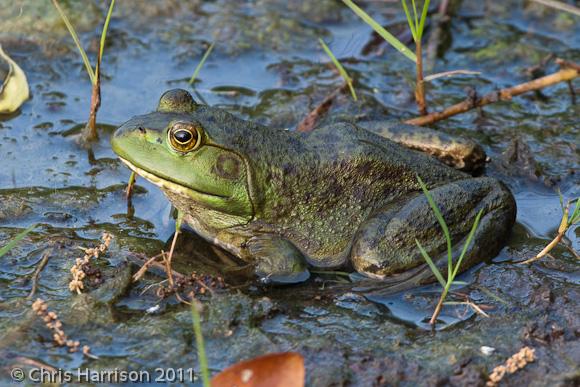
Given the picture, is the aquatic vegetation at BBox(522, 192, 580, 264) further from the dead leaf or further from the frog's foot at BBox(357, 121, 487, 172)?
the dead leaf

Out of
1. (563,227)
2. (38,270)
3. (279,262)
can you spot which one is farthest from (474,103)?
(38,270)

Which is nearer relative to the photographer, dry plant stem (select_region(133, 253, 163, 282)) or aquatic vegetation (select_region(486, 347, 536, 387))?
aquatic vegetation (select_region(486, 347, 536, 387))

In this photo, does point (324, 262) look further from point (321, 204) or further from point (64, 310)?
point (64, 310)

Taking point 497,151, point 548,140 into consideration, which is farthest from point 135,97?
point 548,140

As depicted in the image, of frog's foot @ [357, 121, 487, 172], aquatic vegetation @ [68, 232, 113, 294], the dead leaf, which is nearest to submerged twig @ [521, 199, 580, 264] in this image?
frog's foot @ [357, 121, 487, 172]

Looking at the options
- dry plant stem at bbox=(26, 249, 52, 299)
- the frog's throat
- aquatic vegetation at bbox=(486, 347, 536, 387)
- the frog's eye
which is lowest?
aquatic vegetation at bbox=(486, 347, 536, 387)

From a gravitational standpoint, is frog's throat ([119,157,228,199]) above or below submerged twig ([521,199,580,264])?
above

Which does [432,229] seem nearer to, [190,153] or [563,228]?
[563,228]
